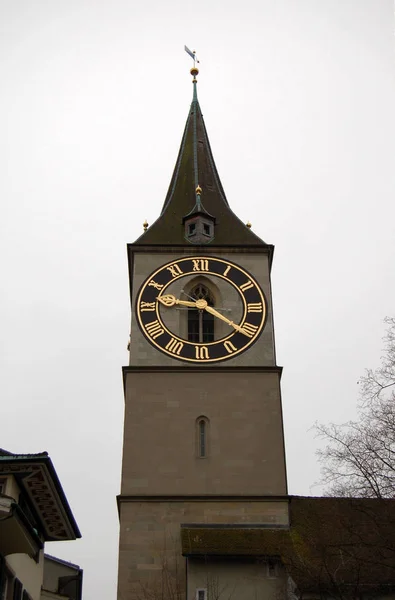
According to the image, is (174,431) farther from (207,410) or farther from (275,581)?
(275,581)

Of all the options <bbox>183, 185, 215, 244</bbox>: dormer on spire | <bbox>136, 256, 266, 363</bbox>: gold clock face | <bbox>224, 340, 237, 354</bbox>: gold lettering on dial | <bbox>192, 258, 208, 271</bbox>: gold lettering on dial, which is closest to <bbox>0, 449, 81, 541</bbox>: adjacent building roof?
<bbox>136, 256, 266, 363</bbox>: gold clock face

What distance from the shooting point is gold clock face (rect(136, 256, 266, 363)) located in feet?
102

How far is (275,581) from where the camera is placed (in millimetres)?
26094

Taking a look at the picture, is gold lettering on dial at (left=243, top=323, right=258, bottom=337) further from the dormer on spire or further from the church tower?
the dormer on spire

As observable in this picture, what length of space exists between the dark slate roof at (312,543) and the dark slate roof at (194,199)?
9.02 meters

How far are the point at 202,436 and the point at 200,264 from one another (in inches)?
232

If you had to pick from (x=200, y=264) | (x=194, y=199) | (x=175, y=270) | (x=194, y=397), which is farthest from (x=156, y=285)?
(x=194, y=199)

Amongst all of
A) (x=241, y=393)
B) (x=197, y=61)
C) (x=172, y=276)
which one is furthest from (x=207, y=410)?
(x=197, y=61)

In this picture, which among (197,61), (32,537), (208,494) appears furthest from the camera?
(197,61)

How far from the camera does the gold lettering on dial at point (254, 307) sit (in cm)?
3184

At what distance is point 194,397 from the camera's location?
98.1 feet

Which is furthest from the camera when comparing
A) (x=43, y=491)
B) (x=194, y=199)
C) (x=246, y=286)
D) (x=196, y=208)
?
(x=194, y=199)

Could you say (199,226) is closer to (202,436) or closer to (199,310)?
(199,310)

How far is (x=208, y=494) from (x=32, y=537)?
35.0 ft
